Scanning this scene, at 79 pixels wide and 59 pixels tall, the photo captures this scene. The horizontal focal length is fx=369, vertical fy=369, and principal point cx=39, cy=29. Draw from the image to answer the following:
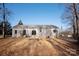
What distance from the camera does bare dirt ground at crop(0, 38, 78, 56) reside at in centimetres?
407

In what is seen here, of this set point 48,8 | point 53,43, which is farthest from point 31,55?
point 48,8

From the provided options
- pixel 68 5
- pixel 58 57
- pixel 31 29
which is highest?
pixel 68 5

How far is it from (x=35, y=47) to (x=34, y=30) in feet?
0.63

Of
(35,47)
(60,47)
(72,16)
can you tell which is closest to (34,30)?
(35,47)

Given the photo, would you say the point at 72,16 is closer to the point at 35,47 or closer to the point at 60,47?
the point at 60,47

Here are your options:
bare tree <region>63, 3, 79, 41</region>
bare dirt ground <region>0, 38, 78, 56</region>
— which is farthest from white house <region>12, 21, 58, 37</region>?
bare tree <region>63, 3, 79, 41</region>

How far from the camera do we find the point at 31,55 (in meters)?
4.07

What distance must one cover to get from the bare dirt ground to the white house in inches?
2.2

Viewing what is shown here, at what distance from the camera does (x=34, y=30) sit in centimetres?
412

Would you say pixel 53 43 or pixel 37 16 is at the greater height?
pixel 37 16

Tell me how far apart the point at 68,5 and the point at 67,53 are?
53 cm

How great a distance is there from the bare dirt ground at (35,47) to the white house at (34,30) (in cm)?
6

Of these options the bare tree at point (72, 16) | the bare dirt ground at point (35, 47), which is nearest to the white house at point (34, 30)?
the bare dirt ground at point (35, 47)

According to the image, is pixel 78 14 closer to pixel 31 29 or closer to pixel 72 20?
pixel 72 20
